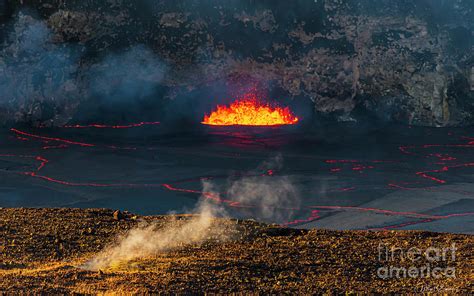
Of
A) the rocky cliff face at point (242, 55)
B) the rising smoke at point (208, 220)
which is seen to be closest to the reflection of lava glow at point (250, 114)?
the rocky cliff face at point (242, 55)

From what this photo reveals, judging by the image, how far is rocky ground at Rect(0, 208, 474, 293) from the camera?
612 cm

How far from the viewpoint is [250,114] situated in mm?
29594

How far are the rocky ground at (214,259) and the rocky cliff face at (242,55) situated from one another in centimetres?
1927

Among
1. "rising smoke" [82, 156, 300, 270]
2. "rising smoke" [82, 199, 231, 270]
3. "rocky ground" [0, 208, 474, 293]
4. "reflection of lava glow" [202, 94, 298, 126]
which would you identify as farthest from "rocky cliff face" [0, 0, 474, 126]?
"rising smoke" [82, 199, 231, 270]

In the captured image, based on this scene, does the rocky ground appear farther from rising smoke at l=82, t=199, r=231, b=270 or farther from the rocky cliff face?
the rocky cliff face

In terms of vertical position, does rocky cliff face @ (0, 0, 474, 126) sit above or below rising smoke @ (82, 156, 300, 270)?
above

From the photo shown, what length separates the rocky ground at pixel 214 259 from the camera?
6.12 metres

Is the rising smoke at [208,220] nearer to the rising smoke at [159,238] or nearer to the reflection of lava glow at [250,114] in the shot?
the rising smoke at [159,238]

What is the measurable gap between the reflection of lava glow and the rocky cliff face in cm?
103

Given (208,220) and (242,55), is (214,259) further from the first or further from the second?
(242,55)

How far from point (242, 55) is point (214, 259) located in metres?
22.9

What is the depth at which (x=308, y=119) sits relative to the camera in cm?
2944

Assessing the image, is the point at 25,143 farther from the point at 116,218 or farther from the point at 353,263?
the point at 353,263

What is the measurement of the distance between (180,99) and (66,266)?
23350 millimetres
